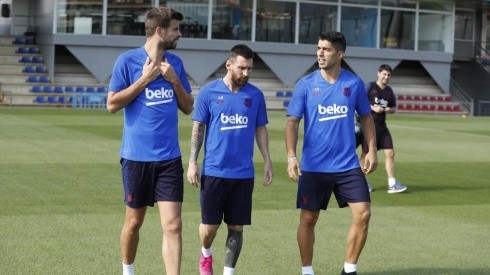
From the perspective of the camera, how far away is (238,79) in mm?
9078

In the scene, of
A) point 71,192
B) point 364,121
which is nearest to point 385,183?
point 71,192

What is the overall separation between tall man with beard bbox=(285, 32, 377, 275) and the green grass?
0.75 m

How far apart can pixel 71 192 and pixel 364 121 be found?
676cm

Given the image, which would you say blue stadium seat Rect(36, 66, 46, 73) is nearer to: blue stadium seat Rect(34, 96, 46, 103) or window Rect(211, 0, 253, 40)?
blue stadium seat Rect(34, 96, 46, 103)

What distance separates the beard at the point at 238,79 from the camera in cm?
907

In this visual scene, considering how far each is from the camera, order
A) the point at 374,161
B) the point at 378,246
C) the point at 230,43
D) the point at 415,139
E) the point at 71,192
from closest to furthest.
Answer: the point at 374,161 → the point at 378,246 → the point at 71,192 → the point at 415,139 → the point at 230,43

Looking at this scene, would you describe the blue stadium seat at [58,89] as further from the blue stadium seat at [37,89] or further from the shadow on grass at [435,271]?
the shadow on grass at [435,271]

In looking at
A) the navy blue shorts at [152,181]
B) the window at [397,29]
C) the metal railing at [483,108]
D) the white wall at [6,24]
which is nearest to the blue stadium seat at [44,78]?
the white wall at [6,24]

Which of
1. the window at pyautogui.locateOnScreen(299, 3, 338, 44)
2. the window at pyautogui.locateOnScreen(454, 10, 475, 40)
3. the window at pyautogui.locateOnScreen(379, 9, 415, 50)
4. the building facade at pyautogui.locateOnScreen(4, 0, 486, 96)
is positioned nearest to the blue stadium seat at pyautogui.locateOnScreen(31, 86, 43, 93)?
the building facade at pyautogui.locateOnScreen(4, 0, 486, 96)

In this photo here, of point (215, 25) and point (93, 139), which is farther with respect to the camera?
point (215, 25)

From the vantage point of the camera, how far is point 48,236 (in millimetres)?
11617

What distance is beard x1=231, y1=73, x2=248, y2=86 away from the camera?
357 inches

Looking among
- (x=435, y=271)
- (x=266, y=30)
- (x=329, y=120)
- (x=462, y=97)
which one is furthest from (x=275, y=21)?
(x=329, y=120)

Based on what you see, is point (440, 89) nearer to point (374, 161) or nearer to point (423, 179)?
point (423, 179)
